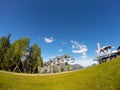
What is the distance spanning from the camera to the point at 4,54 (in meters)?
71.9

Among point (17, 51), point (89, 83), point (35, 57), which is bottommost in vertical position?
point (89, 83)

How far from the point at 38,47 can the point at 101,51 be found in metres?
39.5

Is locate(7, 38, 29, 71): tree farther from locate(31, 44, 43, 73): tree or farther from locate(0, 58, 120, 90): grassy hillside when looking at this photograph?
locate(0, 58, 120, 90): grassy hillside

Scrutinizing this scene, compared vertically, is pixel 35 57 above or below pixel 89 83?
above

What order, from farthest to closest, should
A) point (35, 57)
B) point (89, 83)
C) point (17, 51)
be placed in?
point (35, 57) < point (17, 51) < point (89, 83)

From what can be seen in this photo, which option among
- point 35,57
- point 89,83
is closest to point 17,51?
point 35,57

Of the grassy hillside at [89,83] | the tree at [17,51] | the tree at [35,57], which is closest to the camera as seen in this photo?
the grassy hillside at [89,83]

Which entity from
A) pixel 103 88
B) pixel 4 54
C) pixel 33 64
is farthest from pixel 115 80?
pixel 4 54

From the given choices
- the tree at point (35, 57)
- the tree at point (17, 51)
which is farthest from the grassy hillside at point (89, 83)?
the tree at point (35, 57)

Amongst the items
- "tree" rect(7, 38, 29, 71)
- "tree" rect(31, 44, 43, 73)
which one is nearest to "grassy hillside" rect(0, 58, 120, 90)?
"tree" rect(7, 38, 29, 71)

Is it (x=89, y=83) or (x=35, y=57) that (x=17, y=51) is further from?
(x=89, y=83)

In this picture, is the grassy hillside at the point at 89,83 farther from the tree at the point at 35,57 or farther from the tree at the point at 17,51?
the tree at the point at 35,57

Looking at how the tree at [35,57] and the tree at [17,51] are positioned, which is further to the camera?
the tree at [35,57]

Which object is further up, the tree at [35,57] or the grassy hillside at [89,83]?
the tree at [35,57]
